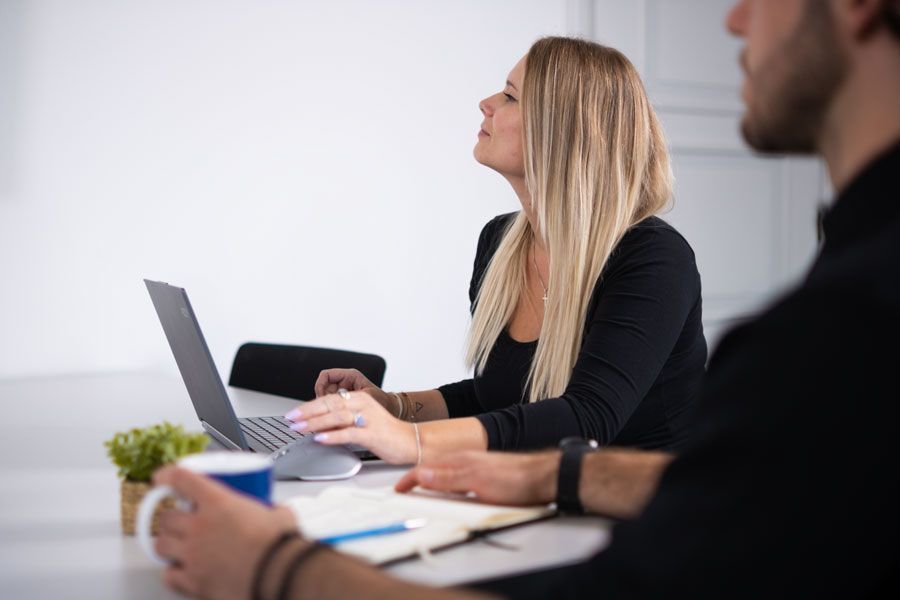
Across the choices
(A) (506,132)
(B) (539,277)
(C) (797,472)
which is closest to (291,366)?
(B) (539,277)

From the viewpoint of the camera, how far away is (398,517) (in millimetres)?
993

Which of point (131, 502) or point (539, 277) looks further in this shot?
point (539, 277)

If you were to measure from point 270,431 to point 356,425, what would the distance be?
350mm

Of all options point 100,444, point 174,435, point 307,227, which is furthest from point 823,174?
point 174,435

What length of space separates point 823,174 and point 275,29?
2.43m

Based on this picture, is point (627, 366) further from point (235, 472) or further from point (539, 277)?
point (235, 472)

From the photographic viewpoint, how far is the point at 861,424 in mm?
588

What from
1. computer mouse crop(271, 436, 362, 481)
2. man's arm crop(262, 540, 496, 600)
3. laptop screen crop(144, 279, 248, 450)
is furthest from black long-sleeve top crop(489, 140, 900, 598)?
laptop screen crop(144, 279, 248, 450)

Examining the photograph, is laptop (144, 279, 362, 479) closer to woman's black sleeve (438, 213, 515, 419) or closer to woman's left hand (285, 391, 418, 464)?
woman's left hand (285, 391, 418, 464)

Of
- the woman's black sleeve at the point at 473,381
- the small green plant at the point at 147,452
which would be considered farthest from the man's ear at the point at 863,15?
the woman's black sleeve at the point at 473,381

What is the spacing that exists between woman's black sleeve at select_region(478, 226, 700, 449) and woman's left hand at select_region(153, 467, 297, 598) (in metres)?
0.63

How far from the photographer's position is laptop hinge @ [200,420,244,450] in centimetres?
144

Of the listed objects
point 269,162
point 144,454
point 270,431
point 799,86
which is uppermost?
point 269,162

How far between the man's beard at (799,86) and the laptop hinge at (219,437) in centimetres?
84
